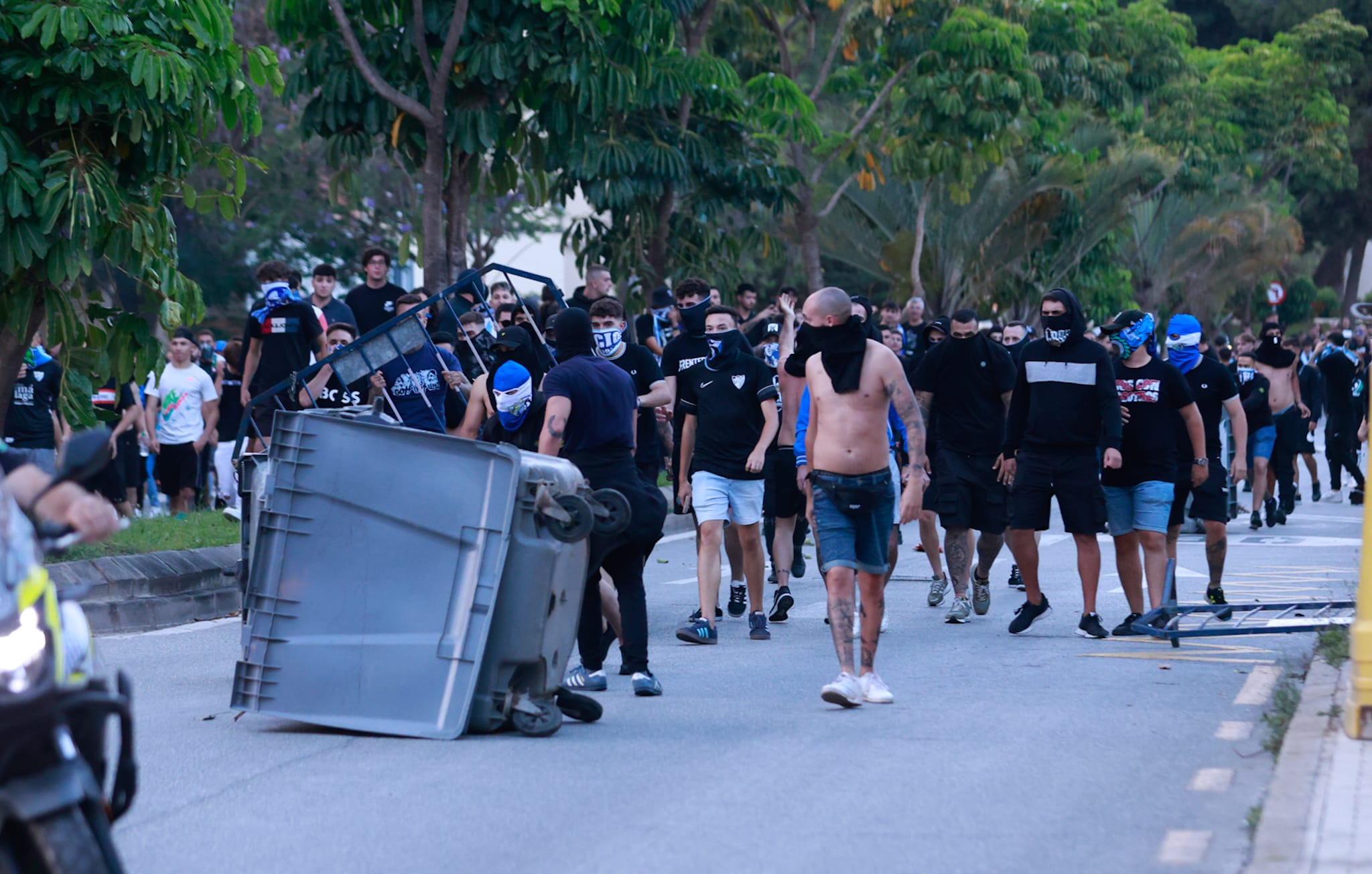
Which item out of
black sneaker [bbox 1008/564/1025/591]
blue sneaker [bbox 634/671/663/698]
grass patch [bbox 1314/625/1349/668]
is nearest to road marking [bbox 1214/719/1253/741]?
grass patch [bbox 1314/625/1349/668]

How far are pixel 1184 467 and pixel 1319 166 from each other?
4092cm

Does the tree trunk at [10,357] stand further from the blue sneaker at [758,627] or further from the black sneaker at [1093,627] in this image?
the black sneaker at [1093,627]

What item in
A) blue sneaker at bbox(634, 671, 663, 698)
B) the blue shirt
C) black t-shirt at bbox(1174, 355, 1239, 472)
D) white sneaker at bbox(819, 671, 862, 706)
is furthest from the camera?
the blue shirt

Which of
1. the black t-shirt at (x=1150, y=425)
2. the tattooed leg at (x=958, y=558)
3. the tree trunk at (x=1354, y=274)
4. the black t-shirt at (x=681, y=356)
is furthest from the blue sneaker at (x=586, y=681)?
the tree trunk at (x=1354, y=274)

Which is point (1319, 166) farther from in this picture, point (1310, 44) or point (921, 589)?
point (921, 589)

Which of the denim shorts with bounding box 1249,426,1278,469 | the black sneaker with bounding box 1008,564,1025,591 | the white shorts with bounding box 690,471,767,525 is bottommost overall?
the black sneaker with bounding box 1008,564,1025,591

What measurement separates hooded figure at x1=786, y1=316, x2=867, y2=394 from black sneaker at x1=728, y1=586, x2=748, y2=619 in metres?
3.33

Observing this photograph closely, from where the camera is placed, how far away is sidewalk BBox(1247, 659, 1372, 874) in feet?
16.5

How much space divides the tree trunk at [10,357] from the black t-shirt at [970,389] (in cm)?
574

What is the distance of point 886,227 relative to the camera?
32906 mm

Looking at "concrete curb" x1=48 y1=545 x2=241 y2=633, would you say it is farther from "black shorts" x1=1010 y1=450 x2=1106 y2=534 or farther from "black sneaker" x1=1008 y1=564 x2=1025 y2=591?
"black sneaker" x1=1008 y1=564 x2=1025 y2=591

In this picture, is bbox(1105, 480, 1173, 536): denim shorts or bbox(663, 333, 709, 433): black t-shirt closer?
bbox(1105, 480, 1173, 536): denim shorts

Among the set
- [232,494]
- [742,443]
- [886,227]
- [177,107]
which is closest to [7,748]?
[742,443]

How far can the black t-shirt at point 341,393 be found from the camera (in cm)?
1198
